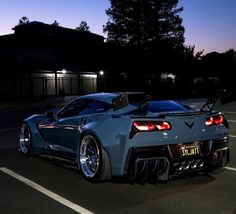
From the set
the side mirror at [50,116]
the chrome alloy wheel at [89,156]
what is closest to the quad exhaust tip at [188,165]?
the chrome alloy wheel at [89,156]

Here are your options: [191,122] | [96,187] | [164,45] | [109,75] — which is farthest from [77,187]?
[164,45]

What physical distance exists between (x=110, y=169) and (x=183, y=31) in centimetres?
5922

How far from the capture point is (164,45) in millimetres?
60250

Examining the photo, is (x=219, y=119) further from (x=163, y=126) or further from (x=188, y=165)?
(x=163, y=126)

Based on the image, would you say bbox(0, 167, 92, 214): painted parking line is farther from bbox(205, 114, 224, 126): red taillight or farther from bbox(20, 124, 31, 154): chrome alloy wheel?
bbox(205, 114, 224, 126): red taillight

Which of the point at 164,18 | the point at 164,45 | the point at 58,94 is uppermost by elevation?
the point at 164,18

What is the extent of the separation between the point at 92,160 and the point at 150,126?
1209 mm

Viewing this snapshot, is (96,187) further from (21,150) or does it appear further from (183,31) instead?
(183,31)

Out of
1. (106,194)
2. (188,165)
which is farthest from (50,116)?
(188,165)

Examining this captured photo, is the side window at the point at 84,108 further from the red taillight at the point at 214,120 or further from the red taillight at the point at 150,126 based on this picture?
the red taillight at the point at 214,120

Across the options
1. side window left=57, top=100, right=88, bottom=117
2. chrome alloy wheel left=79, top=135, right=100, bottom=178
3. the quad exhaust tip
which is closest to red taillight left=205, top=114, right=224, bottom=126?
the quad exhaust tip

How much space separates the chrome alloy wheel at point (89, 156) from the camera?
6.88m

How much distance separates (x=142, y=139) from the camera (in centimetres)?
624

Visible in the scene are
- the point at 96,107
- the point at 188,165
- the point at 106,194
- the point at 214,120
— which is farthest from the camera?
the point at 96,107
